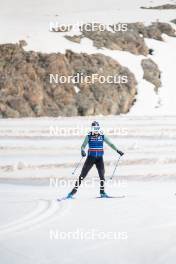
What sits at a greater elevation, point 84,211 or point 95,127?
point 95,127

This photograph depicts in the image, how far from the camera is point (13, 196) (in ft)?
27.7

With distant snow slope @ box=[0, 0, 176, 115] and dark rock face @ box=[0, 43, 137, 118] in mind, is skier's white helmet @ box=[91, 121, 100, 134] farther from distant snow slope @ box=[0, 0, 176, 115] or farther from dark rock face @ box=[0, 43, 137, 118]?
dark rock face @ box=[0, 43, 137, 118]

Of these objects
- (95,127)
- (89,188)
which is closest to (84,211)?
(95,127)

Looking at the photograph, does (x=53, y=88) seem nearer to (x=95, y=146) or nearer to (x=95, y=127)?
(x=95, y=146)

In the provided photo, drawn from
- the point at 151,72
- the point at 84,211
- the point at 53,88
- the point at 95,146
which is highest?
the point at 151,72

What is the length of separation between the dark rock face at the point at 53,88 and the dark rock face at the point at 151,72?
73cm

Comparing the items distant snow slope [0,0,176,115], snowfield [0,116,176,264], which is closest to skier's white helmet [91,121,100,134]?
snowfield [0,116,176,264]

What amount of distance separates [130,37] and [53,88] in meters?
6.39

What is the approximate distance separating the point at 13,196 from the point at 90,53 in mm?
16706

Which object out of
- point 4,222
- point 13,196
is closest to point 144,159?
point 13,196

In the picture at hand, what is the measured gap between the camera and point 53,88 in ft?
71.8

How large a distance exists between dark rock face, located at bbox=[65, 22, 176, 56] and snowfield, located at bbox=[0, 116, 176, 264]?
40.9 feet

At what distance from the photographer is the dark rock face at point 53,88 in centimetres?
2131

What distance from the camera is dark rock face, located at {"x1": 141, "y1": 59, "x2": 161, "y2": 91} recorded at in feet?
77.2
